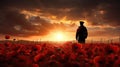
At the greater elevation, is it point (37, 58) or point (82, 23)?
point (82, 23)

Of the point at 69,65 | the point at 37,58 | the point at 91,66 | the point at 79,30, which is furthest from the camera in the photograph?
the point at 79,30

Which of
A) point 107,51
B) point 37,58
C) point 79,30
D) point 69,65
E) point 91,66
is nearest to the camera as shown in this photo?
point 69,65

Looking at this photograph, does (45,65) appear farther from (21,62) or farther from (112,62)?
(112,62)

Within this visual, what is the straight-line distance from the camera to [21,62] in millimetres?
5773

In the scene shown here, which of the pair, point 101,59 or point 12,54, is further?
point 12,54

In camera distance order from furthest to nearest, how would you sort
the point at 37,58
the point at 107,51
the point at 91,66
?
the point at 107,51 → the point at 37,58 → the point at 91,66

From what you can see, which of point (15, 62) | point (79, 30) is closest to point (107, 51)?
point (15, 62)

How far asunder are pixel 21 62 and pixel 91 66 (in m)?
1.46

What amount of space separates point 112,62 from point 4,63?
7.32 feet

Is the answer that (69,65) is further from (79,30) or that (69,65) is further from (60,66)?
(79,30)

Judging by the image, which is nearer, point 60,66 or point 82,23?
point 60,66

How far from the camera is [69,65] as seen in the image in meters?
5.31

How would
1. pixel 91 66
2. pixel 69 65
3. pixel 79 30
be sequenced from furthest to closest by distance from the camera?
pixel 79 30 → pixel 91 66 → pixel 69 65

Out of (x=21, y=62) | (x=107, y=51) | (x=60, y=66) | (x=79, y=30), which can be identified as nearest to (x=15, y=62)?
(x=21, y=62)
